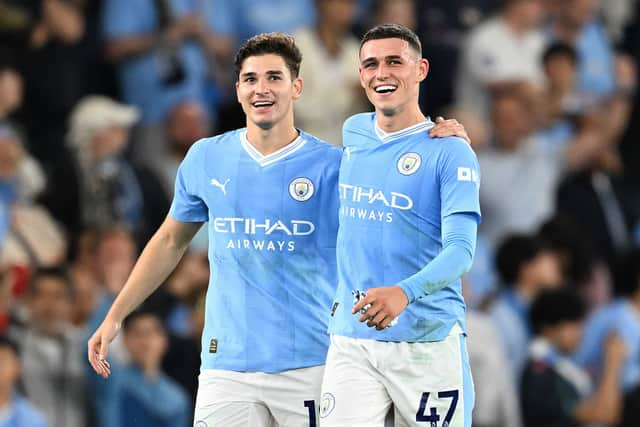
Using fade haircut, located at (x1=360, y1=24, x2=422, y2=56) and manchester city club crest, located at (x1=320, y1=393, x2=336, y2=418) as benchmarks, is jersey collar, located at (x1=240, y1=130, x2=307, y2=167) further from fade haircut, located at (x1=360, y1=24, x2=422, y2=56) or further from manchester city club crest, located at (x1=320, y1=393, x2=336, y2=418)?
manchester city club crest, located at (x1=320, y1=393, x2=336, y2=418)

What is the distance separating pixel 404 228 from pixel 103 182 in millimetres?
5376

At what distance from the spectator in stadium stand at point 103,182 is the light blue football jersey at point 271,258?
448 cm

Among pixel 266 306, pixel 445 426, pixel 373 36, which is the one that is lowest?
pixel 445 426

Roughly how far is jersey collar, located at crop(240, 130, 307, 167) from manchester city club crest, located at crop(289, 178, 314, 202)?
0.16 metres

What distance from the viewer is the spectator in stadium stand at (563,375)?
12.4m

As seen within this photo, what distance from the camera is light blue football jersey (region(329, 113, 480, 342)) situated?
7.82 metres

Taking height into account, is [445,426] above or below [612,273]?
below

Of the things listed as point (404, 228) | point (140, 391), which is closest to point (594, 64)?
point (140, 391)

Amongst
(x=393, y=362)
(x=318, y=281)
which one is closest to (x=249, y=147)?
(x=318, y=281)

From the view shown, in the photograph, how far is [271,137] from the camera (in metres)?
8.38

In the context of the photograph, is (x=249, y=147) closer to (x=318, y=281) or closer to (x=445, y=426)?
(x=318, y=281)

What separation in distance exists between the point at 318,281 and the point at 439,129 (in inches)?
40.1

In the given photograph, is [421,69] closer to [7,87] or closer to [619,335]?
[7,87]

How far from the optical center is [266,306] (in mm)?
8211
